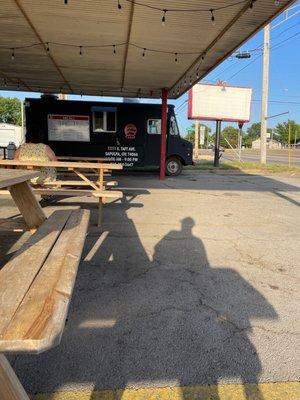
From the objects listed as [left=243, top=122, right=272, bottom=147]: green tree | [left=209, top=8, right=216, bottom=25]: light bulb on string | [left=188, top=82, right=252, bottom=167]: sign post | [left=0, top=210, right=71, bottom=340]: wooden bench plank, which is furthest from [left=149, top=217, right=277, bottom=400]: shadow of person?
[left=243, top=122, right=272, bottom=147]: green tree

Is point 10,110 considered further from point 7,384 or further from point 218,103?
point 7,384

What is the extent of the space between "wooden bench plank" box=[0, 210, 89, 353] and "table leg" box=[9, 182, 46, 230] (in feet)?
5.82

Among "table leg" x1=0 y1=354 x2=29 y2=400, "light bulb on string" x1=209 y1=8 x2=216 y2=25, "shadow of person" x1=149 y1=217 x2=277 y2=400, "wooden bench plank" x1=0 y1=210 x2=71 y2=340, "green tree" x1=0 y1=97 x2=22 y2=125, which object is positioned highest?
"green tree" x1=0 y1=97 x2=22 y2=125

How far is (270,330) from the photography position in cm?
355

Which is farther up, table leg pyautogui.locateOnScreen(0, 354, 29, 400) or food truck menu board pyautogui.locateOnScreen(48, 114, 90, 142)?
food truck menu board pyautogui.locateOnScreen(48, 114, 90, 142)

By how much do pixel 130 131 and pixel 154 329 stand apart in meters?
15.3

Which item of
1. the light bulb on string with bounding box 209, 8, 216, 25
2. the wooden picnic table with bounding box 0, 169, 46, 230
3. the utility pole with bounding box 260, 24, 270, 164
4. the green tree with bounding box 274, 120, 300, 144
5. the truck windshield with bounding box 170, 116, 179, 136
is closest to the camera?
the wooden picnic table with bounding box 0, 169, 46, 230

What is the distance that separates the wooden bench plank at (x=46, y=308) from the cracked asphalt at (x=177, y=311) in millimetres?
774

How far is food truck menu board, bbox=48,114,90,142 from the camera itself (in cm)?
1778

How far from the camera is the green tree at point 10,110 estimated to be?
7881cm

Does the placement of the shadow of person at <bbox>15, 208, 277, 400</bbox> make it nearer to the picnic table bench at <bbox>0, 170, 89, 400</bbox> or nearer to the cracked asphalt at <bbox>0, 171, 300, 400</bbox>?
the cracked asphalt at <bbox>0, 171, 300, 400</bbox>

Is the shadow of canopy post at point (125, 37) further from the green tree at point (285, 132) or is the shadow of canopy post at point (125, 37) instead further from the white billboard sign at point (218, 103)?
the green tree at point (285, 132)

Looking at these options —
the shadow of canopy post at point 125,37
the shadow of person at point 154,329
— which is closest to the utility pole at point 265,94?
the shadow of canopy post at point 125,37

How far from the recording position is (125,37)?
930cm
